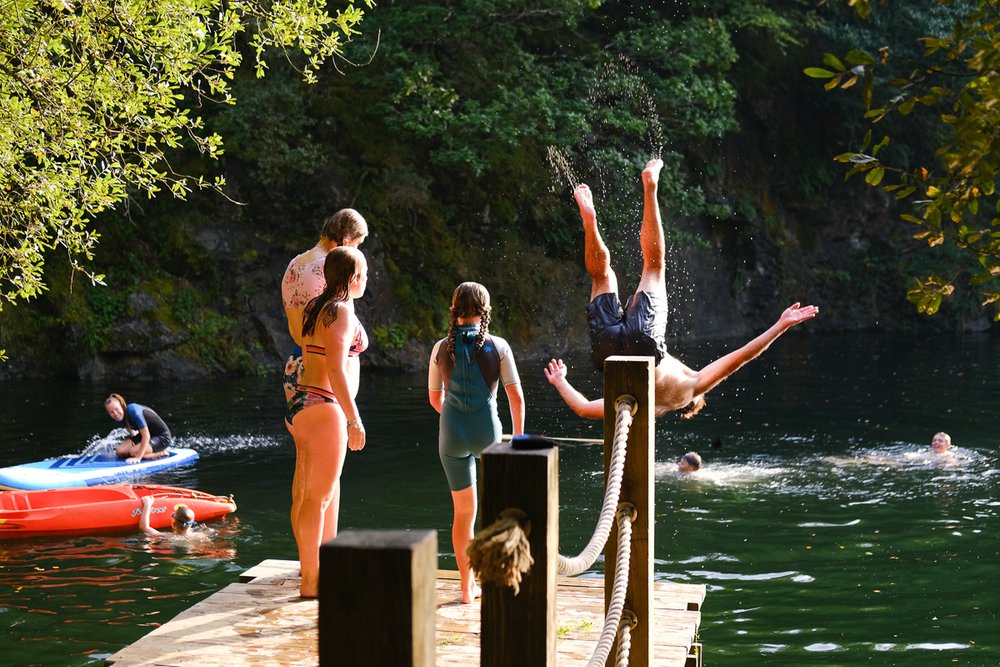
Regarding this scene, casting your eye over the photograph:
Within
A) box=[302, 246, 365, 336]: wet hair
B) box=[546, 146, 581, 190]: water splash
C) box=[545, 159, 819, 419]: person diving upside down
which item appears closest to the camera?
box=[302, 246, 365, 336]: wet hair


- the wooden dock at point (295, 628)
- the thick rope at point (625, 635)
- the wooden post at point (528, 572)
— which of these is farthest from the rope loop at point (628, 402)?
the wooden dock at point (295, 628)

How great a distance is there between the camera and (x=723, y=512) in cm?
1259

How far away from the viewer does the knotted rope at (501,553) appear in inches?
106

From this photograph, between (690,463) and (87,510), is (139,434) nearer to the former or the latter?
(87,510)

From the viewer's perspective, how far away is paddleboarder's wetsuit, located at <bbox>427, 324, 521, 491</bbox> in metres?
6.31

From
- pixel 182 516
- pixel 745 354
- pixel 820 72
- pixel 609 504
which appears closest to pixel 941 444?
pixel 745 354

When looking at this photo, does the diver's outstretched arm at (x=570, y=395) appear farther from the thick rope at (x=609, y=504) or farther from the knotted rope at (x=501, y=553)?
the knotted rope at (x=501, y=553)

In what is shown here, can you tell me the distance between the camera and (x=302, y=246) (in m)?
26.3

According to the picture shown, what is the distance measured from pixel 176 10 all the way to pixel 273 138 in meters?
16.5

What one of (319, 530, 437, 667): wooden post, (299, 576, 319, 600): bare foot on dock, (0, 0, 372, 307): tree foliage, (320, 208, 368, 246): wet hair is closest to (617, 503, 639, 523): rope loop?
(320, 208, 368, 246): wet hair

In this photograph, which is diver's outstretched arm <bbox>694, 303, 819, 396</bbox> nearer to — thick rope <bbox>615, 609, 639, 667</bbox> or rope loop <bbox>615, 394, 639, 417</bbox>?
thick rope <bbox>615, 609, 639, 667</bbox>

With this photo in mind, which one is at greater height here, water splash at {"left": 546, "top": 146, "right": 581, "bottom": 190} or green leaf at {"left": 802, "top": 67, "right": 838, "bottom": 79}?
water splash at {"left": 546, "top": 146, "right": 581, "bottom": 190}

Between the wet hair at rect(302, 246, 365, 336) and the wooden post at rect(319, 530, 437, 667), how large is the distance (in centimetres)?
395

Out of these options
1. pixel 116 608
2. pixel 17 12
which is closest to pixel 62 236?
pixel 17 12
